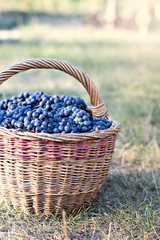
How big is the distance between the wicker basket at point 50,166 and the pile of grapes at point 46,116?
3.6 inches

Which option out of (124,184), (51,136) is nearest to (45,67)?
(51,136)

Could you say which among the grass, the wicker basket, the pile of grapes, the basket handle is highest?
the basket handle

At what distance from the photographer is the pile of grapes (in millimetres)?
1621

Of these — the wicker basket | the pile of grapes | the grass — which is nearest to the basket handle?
the wicker basket

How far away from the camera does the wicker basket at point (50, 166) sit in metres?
1.53

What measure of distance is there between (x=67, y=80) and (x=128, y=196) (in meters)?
3.86

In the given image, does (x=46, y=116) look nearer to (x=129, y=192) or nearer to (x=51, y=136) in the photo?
(x=51, y=136)

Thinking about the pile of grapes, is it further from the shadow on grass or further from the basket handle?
the shadow on grass

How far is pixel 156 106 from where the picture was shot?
359 centimetres

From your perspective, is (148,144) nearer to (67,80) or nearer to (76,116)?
(76,116)

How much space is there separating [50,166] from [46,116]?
28 cm

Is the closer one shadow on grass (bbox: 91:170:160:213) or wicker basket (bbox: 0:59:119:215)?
wicker basket (bbox: 0:59:119:215)

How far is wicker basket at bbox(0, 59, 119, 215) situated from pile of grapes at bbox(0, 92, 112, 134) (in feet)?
0.30

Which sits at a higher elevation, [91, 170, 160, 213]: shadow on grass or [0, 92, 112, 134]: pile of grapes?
[0, 92, 112, 134]: pile of grapes
